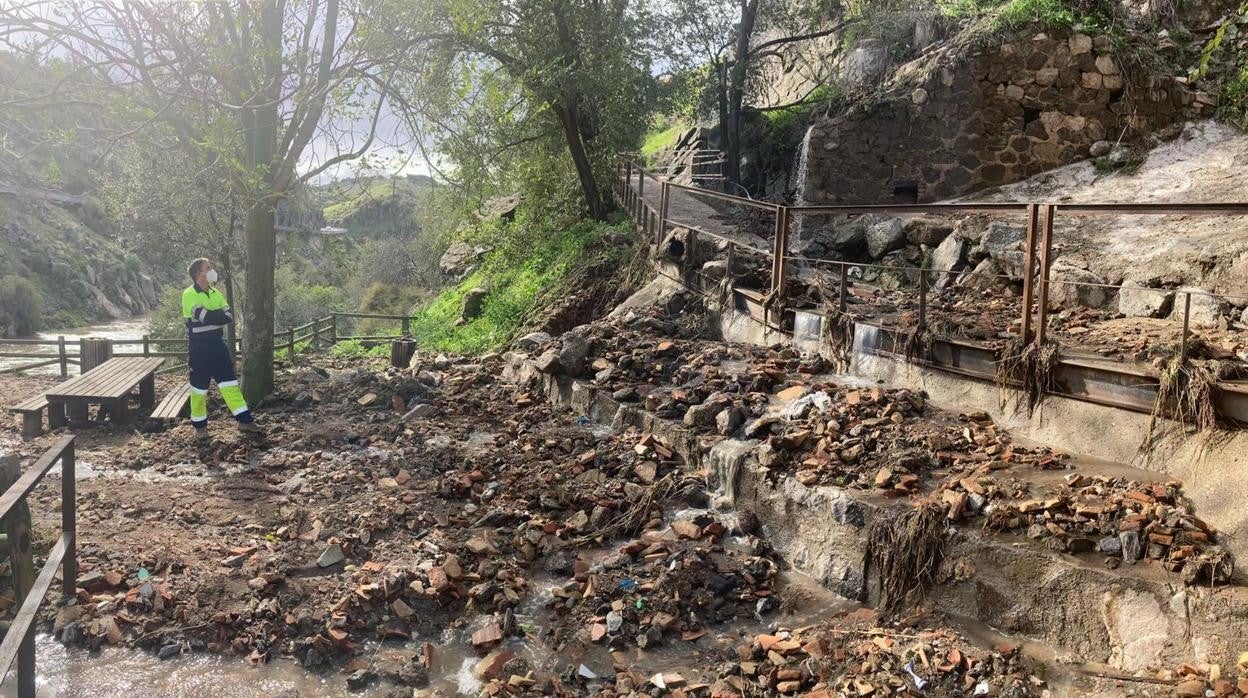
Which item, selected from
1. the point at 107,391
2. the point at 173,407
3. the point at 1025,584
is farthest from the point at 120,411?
the point at 1025,584

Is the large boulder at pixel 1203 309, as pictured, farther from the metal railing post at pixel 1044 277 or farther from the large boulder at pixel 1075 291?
the metal railing post at pixel 1044 277

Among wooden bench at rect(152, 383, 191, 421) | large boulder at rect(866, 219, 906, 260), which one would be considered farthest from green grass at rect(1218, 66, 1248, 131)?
wooden bench at rect(152, 383, 191, 421)

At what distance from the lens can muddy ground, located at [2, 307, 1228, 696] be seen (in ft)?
14.2

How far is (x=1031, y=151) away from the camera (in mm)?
11180

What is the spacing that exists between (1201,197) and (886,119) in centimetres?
424

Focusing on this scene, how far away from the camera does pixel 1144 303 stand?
269 inches

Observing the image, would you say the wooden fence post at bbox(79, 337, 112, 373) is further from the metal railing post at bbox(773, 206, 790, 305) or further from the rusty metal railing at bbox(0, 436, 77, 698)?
the metal railing post at bbox(773, 206, 790, 305)

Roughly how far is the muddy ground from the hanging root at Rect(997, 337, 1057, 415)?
1.09ft

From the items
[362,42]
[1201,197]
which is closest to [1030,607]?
[1201,197]

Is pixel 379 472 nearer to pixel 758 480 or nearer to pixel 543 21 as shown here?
pixel 758 480

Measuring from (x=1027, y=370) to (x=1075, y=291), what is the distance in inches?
99.3

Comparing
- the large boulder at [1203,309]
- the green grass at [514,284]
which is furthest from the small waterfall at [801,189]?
the large boulder at [1203,309]

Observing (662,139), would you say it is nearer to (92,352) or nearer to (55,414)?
(92,352)

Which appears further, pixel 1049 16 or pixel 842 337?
pixel 1049 16
